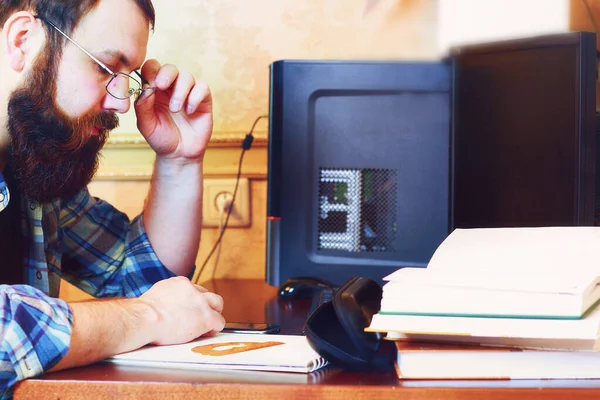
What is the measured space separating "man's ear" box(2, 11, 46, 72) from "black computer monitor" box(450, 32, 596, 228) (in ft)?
2.04

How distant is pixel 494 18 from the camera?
1.24m

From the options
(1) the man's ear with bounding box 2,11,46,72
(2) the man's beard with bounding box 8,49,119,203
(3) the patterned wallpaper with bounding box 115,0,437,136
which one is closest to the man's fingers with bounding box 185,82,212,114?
(2) the man's beard with bounding box 8,49,119,203

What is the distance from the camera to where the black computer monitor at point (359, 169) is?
1.07 meters

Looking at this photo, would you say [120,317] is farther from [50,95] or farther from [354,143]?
[354,143]

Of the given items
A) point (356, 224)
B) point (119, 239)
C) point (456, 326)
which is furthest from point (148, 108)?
point (456, 326)

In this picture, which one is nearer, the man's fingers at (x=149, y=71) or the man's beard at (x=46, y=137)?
the man's beard at (x=46, y=137)

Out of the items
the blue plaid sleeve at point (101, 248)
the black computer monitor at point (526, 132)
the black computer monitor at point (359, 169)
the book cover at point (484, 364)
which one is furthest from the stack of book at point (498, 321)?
the blue plaid sleeve at point (101, 248)

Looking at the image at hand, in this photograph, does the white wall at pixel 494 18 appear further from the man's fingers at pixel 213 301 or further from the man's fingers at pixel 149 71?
the man's fingers at pixel 213 301

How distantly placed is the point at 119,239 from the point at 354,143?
44 centimetres

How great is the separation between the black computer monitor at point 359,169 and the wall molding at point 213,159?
1.04 feet

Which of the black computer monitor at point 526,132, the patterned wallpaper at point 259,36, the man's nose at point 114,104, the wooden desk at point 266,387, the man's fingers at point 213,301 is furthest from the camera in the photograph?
the patterned wallpaper at point 259,36

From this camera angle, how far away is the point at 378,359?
1.82 feet

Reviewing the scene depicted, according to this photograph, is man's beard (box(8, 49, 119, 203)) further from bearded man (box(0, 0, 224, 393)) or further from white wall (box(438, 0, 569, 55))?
white wall (box(438, 0, 569, 55))

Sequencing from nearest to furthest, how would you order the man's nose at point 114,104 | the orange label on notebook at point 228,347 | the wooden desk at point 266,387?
the wooden desk at point 266,387 < the orange label on notebook at point 228,347 < the man's nose at point 114,104
